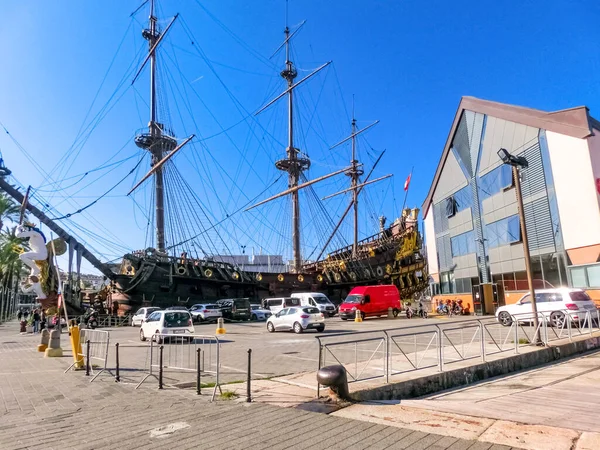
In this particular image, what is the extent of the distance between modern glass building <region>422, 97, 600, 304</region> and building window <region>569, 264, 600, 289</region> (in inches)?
2.0

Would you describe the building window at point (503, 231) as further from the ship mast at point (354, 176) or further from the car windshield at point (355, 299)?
the ship mast at point (354, 176)

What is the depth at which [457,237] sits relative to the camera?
3400cm

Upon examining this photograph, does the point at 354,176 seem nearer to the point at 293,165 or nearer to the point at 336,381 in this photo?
the point at 293,165

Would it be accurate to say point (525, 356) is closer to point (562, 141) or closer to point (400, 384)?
point (400, 384)

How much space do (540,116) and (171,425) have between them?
25573 millimetres

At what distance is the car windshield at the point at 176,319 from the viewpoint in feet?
55.8

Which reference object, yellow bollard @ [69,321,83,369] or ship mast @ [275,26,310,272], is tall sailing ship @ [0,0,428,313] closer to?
ship mast @ [275,26,310,272]

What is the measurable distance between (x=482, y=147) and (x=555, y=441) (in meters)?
28.5

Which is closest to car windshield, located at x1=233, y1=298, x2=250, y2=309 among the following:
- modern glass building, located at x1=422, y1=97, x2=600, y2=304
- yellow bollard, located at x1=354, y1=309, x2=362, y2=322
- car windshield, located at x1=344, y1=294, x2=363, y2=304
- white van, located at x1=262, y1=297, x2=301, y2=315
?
white van, located at x1=262, y1=297, x2=301, y2=315

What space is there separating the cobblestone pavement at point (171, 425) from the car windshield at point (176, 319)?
9118 mm

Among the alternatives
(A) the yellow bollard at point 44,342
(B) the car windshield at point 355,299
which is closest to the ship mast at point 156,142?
(B) the car windshield at point 355,299

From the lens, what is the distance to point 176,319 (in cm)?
1727

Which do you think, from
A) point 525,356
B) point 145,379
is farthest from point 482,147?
point 145,379

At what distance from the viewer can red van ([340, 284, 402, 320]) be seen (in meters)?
30.7
